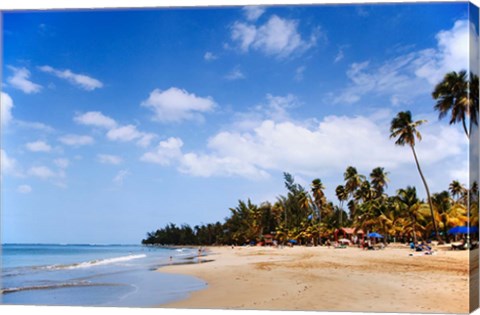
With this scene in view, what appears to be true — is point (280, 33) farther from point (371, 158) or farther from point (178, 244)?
point (178, 244)

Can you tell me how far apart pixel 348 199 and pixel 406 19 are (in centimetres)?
391

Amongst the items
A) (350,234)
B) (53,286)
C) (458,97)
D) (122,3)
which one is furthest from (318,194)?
(53,286)

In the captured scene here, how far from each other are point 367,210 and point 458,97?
13.6 ft

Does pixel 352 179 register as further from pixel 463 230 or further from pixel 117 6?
pixel 117 6

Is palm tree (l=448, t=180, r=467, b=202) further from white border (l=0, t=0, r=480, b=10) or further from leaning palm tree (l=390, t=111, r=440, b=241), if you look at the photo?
white border (l=0, t=0, r=480, b=10)

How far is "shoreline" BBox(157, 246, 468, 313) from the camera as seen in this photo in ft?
30.1

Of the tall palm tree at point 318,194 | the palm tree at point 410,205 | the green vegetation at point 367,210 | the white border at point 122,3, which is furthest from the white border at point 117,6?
the tall palm tree at point 318,194

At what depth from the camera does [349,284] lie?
392 inches

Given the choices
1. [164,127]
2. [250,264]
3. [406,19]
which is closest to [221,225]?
[250,264]

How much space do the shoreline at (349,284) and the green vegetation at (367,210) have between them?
0.62 metres

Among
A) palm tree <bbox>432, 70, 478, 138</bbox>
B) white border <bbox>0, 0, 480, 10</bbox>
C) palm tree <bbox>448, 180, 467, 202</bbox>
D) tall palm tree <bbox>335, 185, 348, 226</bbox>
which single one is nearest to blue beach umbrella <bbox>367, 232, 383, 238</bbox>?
tall palm tree <bbox>335, 185, 348, 226</bbox>

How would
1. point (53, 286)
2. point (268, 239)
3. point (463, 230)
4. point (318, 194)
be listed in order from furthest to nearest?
1. point (268, 239)
2. point (318, 194)
3. point (53, 286)
4. point (463, 230)

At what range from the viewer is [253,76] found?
1067 cm

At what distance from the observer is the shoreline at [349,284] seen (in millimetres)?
9180
